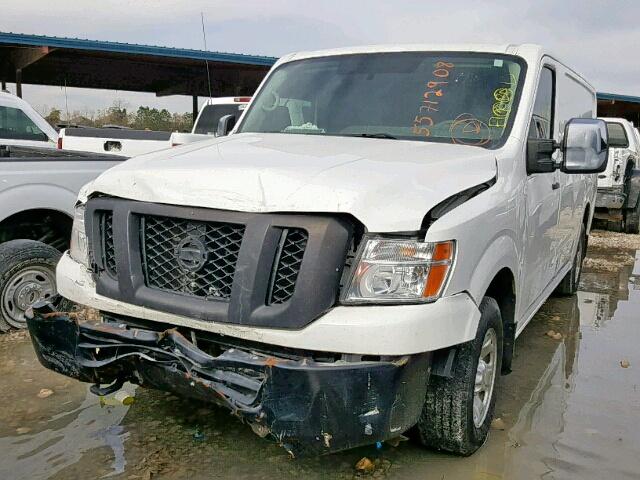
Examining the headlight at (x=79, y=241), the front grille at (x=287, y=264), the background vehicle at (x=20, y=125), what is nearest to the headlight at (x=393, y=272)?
the front grille at (x=287, y=264)

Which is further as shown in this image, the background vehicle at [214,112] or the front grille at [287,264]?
the background vehicle at [214,112]

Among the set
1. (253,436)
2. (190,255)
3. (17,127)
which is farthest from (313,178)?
(17,127)

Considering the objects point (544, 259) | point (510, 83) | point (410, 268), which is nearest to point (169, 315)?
point (410, 268)

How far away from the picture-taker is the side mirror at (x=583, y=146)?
3.57m

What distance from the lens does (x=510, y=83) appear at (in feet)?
12.6

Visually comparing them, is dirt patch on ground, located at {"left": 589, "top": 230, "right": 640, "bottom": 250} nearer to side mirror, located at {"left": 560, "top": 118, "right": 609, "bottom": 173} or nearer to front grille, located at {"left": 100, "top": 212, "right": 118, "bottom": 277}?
side mirror, located at {"left": 560, "top": 118, "right": 609, "bottom": 173}

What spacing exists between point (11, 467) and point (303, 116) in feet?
8.43

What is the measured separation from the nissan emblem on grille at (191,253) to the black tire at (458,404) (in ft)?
3.85

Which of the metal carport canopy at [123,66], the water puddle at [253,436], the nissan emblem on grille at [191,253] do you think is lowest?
the water puddle at [253,436]

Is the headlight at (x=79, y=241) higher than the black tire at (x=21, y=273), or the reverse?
the headlight at (x=79, y=241)

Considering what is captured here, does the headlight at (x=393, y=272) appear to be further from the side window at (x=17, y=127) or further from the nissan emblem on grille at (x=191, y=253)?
the side window at (x=17, y=127)

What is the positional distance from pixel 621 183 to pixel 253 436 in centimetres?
980

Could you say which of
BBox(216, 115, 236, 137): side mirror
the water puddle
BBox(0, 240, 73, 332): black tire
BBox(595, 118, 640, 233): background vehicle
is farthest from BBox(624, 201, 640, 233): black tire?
BBox(0, 240, 73, 332): black tire

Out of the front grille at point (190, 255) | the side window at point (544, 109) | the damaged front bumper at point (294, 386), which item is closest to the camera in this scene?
the damaged front bumper at point (294, 386)
